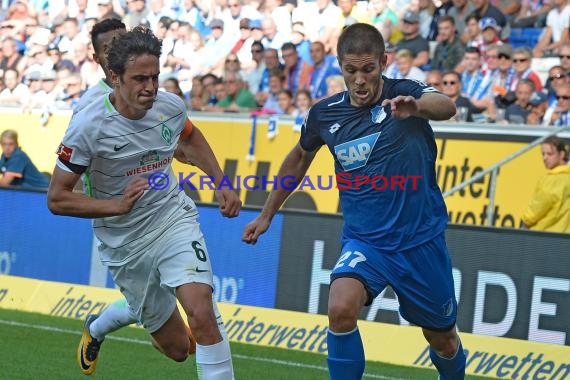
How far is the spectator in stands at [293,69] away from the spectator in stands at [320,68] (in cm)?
20

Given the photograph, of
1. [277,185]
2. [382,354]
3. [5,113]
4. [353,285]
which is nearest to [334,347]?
[353,285]

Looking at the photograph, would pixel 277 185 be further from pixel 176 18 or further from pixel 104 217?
pixel 176 18

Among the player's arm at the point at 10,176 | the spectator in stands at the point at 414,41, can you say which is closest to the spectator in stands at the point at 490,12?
the spectator in stands at the point at 414,41

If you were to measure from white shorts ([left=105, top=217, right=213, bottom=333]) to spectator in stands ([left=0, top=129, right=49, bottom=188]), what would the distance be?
854cm

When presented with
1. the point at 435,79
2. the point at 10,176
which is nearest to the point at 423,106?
the point at 435,79

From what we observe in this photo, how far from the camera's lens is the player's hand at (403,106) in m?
6.66

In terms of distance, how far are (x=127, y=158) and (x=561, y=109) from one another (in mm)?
7458

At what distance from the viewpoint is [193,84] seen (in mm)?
17984

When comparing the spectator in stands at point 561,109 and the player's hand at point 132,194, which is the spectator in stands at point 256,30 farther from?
the player's hand at point 132,194

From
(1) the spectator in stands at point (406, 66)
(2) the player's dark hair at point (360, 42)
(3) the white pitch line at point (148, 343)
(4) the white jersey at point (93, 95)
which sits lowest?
(3) the white pitch line at point (148, 343)

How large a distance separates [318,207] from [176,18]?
7314 mm

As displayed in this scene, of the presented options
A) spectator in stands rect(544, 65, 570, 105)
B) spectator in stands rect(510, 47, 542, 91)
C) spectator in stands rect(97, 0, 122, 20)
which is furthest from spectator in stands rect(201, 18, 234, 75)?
spectator in stands rect(544, 65, 570, 105)

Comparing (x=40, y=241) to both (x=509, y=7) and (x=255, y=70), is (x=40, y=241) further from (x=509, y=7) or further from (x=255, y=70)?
(x=509, y=7)

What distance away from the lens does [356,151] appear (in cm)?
720
